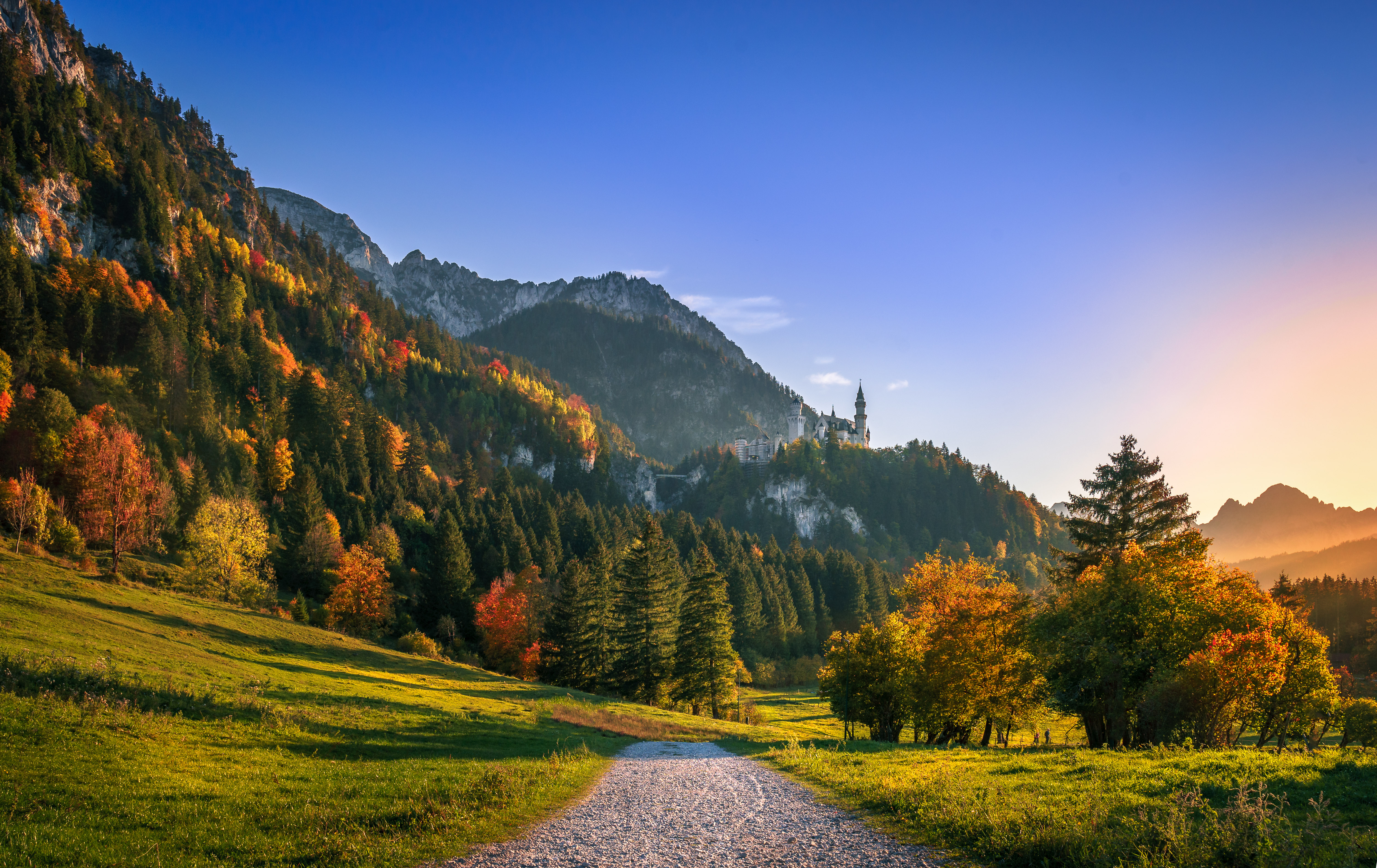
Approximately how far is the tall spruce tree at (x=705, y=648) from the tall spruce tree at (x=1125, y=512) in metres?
→ 28.5

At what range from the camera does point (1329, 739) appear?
154 ft

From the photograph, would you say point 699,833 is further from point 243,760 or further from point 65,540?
point 65,540

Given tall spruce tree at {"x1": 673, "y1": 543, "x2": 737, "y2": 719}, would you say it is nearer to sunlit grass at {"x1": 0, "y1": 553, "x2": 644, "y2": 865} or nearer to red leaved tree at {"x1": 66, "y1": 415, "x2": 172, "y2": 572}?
sunlit grass at {"x1": 0, "y1": 553, "x2": 644, "y2": 865}

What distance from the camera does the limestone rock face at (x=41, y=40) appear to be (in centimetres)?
13362

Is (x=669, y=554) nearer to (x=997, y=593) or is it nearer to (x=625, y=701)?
(x=625, y=701)

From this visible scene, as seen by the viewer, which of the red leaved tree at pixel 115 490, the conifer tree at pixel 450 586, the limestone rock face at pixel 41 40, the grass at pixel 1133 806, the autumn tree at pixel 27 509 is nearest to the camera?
the grass at pixel 1133 806

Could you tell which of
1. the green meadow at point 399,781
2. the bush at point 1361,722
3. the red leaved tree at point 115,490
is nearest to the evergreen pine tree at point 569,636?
the green meadow at point 399,781

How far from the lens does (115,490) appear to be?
52.5 meters

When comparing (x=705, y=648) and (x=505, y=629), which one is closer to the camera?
(x=705, y=648)

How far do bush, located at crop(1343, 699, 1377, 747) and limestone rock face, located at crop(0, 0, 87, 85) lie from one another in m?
226

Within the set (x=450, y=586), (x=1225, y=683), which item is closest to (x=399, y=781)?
(x=1225, y=683)

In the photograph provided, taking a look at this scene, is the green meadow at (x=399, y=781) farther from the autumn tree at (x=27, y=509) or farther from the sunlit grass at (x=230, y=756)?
the autumn tree at (x=27, y=509)

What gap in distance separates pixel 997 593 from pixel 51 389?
322 ft

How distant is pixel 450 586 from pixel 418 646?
23.2 metres
